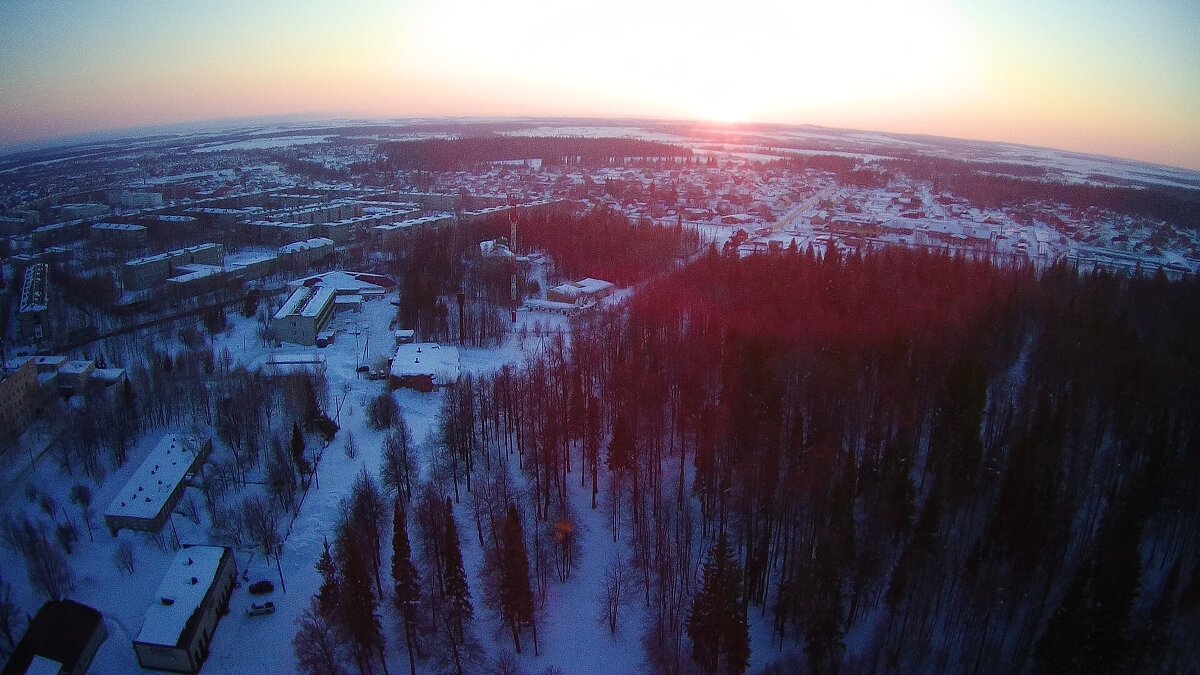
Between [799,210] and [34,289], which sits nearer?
[34,289]

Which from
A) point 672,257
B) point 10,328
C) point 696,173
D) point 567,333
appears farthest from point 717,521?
point 696,173

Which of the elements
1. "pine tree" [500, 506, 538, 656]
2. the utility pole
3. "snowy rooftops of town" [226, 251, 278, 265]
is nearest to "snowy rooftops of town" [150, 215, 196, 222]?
"snowy rooftops of town" [226, 251, 278, 265]

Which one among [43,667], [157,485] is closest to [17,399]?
[157,485]

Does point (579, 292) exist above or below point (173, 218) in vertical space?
below

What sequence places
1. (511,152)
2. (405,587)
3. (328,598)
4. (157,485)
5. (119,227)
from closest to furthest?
(405,587), (328,598), (157,485), (119,227), (511,152)

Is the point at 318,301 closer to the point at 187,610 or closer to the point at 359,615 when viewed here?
the point at 187,610

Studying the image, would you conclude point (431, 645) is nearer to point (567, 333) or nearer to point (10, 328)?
point (567, 333)
